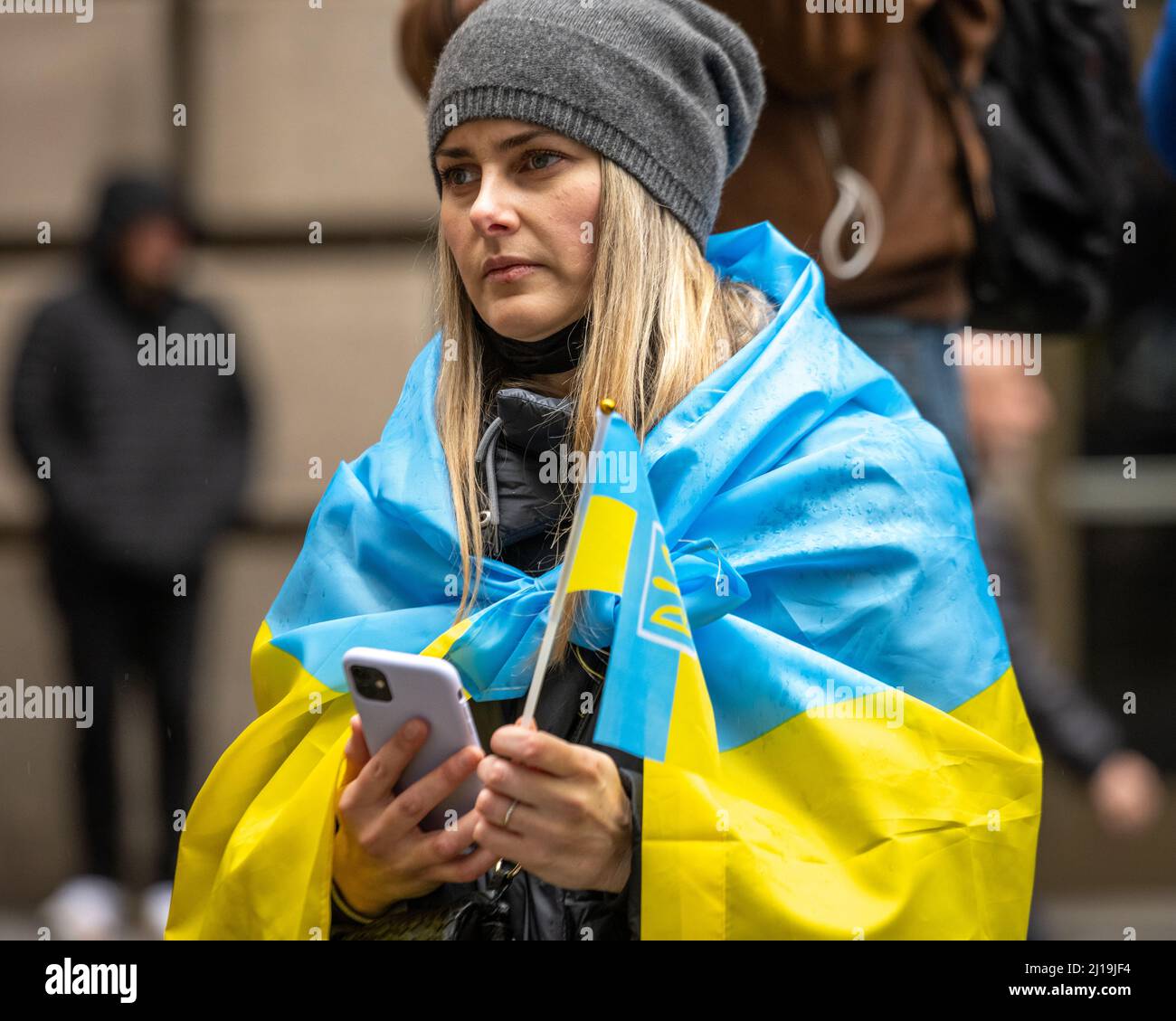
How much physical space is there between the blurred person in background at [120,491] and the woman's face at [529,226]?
212 cm

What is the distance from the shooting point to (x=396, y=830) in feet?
6.79

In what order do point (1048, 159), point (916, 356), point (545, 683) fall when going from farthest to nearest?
point (1048, 159), point (916, 356), point (545, 683)

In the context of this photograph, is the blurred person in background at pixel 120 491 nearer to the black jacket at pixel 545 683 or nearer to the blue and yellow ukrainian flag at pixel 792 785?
the black jacket at pixel 545 683

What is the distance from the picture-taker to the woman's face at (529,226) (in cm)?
232

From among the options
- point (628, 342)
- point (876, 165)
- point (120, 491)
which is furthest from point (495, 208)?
point (120, 491)

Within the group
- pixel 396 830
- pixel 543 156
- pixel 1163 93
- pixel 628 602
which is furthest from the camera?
pixel 1163 93

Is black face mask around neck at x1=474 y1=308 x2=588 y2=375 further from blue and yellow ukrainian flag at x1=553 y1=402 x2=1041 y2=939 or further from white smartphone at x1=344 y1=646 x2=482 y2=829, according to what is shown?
white smartphone at x1=344 y1=646 x2=482 y2=829

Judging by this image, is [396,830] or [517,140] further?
[517,140]

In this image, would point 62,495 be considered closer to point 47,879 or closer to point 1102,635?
point 47,879

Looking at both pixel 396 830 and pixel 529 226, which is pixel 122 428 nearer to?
pixel 529 226

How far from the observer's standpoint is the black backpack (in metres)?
3.29

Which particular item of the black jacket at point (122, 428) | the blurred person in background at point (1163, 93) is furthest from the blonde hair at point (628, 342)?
the black jacket at point (122, 428)

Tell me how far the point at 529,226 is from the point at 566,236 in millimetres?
58

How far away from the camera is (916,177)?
315 centimetres
